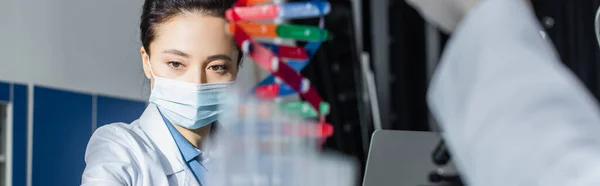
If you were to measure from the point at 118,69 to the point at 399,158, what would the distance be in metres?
3.13

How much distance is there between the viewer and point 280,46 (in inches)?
32.7

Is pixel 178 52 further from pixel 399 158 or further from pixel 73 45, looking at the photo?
pixel 73 45

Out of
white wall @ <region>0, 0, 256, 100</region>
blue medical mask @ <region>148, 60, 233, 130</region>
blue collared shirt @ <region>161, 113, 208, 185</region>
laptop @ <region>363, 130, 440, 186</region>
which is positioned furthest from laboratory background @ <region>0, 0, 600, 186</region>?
laptop @ <region>363, 130, 440, 186</region>

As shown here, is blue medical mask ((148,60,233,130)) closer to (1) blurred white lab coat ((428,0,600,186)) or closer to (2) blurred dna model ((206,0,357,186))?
(2) blurred dna model ((206,0,357,186))

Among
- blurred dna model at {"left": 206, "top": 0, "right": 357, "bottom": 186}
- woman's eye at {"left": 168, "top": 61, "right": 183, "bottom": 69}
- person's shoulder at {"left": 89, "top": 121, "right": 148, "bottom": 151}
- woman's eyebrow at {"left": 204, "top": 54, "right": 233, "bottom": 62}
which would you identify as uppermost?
blurred dna model at {"left": 206, "top": 0, "right": 357, "bottom": 186}

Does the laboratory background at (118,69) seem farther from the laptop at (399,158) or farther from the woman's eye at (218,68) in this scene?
the laptop at (399,158)

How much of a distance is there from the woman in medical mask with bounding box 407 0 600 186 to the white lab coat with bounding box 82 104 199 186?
3.49 ft

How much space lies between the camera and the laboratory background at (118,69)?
10.7 feet

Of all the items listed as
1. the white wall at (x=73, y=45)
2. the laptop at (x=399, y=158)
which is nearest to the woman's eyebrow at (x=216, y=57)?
the laptop at (x=399, y=158)

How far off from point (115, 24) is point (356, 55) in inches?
52.9

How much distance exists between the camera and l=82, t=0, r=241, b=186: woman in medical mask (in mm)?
1740

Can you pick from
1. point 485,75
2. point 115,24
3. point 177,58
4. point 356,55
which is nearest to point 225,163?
point 485,75

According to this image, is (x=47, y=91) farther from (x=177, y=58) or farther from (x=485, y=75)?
(x=485, y=75)

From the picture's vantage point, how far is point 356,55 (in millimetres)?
3971
